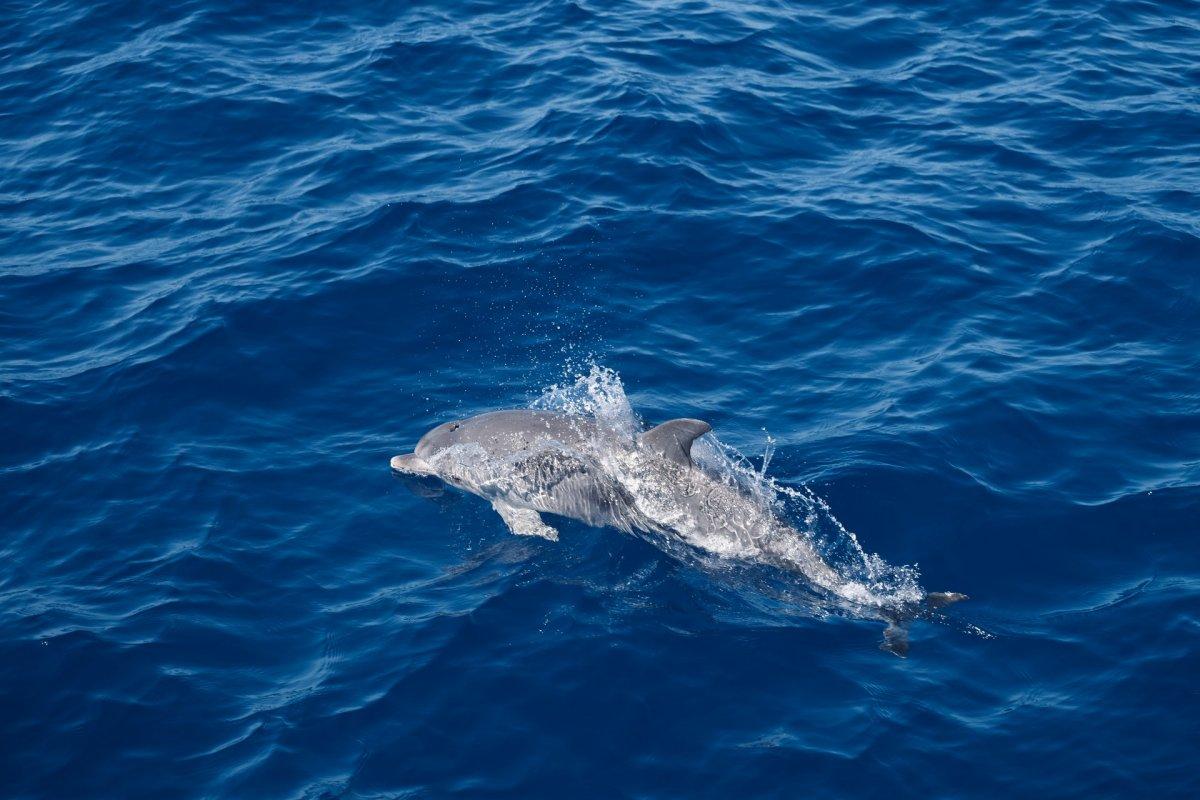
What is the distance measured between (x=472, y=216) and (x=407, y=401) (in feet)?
13.9

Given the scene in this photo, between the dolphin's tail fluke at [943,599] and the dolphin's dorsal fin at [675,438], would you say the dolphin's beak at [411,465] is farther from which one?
the dolphin's tail fluke at [943,599]

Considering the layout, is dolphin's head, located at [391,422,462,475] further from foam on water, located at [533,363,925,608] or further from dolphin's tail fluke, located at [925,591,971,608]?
dolphin's tail fluke, located at [925,591,971,608]

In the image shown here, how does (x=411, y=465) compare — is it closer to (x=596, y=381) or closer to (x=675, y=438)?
(x=596, y=381)

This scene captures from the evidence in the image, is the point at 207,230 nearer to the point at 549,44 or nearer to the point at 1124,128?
the point at 549,44

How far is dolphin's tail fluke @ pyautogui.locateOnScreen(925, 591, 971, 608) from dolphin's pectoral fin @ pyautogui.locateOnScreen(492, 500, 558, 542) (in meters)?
4.10

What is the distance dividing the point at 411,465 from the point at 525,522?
1659 mm

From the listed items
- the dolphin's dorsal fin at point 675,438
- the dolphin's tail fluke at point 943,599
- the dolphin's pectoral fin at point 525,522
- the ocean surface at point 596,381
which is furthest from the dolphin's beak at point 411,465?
the dolphin's tail fluke at point 943,599

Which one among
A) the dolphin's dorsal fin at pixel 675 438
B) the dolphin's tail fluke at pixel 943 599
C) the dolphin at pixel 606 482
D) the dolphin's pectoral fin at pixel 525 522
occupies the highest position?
the dolphin's dorsal fin at pixel 675 438

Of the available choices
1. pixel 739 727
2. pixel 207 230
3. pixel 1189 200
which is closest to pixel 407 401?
pixel 207 230

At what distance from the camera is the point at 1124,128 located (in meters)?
20.1

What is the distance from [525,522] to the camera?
13.6m

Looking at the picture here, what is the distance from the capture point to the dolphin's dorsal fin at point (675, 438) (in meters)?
12.6

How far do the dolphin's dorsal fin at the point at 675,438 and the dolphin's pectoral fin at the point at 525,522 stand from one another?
149 cm

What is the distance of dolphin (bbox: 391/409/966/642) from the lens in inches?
498
